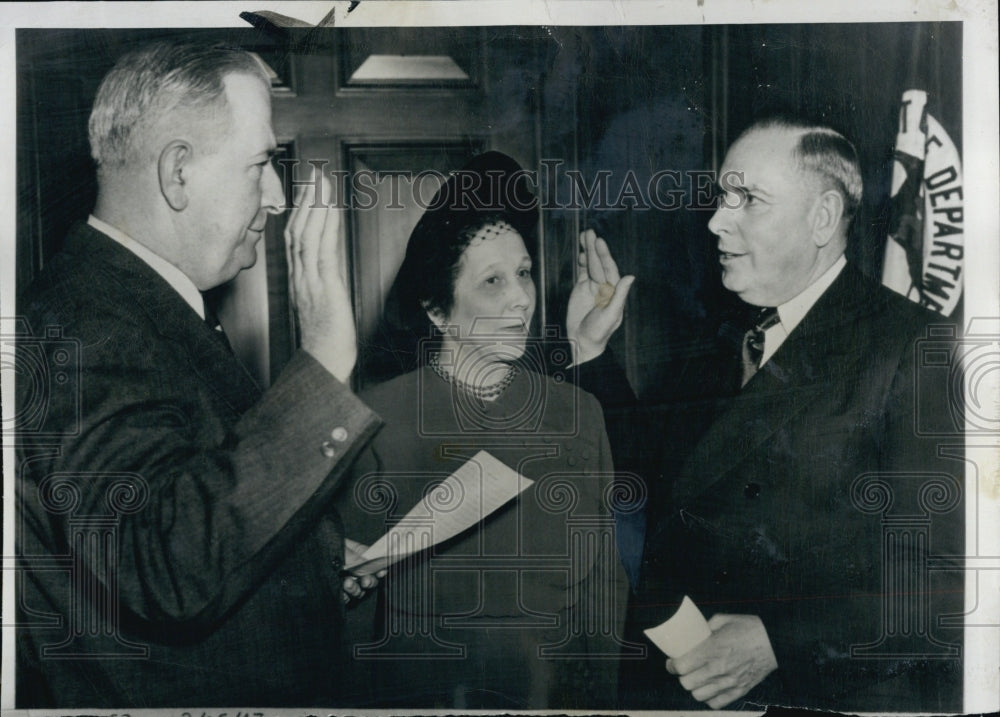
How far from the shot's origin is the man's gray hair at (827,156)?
8.79 feet

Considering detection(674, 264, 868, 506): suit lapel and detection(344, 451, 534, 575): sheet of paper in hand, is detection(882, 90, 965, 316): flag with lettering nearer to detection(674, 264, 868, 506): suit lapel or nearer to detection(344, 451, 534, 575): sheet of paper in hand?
detection(674, 264, 868, 506): suit lapel

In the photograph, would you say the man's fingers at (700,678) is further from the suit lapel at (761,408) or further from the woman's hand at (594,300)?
the woman's hand at (594,300)

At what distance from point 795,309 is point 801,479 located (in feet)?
1.61

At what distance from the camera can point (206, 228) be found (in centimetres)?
Result: 265

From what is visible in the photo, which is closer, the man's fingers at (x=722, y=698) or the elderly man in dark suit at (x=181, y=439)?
the elderly man in dark suit at (x=181, y=439)

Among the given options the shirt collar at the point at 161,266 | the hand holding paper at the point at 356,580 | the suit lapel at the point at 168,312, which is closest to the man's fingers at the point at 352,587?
the hand holding paper at the point at 356,580

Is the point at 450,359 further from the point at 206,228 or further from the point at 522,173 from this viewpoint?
the point at 206,228

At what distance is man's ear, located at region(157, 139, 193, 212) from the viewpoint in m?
2.63

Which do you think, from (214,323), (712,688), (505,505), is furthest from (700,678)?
(214,323)

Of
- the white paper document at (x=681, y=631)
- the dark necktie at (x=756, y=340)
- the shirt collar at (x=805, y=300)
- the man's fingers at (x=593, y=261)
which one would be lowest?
the white paper document at (x=681, y=631)

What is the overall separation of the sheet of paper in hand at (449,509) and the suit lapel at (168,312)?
55 cm

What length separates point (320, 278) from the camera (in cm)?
267

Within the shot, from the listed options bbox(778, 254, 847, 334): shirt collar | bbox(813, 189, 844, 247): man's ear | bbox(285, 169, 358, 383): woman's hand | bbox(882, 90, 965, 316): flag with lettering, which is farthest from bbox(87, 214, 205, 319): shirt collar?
bbox(882, 90, 965, 316): flag with lettering

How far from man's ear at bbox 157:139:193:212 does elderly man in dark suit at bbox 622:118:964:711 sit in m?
1.52
